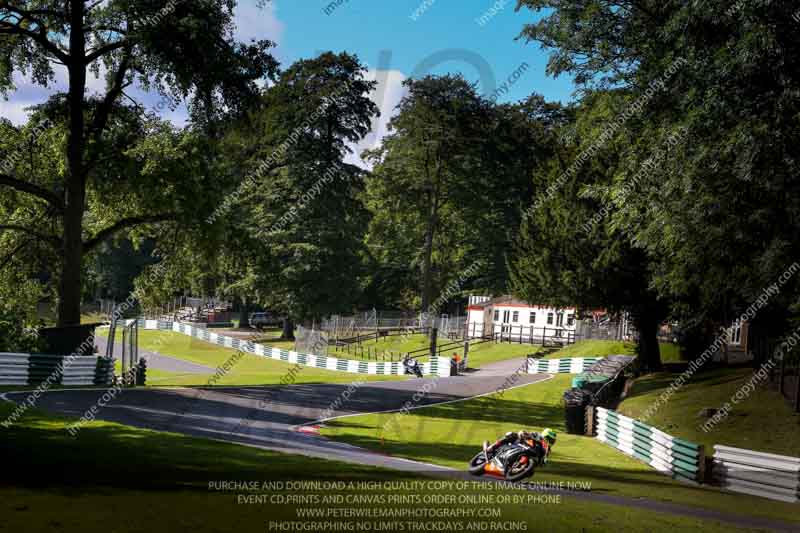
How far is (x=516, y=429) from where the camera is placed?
2436 cm

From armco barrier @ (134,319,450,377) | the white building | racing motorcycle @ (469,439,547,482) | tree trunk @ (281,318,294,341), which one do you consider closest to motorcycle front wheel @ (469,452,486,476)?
racing motorcycle @ (469,439,547,482)

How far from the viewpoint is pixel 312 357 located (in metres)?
52.8

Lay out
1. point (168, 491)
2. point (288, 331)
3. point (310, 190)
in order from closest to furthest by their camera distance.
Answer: point (168, 491), point (310, 190), point (288, 331)

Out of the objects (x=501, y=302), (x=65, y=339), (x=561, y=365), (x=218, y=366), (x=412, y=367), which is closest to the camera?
(x=65, y=339)

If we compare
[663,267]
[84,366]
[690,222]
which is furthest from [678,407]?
[84,366]

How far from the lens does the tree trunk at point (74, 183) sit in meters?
26.9

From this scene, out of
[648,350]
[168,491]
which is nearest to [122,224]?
[168,491]

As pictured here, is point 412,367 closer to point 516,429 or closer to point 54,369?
point 516,429

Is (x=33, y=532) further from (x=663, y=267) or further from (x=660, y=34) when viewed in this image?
(x=663, y=267)

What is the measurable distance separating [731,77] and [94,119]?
2291 centimetres

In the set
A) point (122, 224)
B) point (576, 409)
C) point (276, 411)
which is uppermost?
point (122, 224)

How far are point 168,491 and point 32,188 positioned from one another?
21.5m

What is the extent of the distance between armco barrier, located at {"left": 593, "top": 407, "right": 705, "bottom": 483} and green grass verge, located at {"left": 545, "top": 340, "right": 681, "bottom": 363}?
17266 millimetres

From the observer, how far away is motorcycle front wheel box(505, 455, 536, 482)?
13.2 metres
